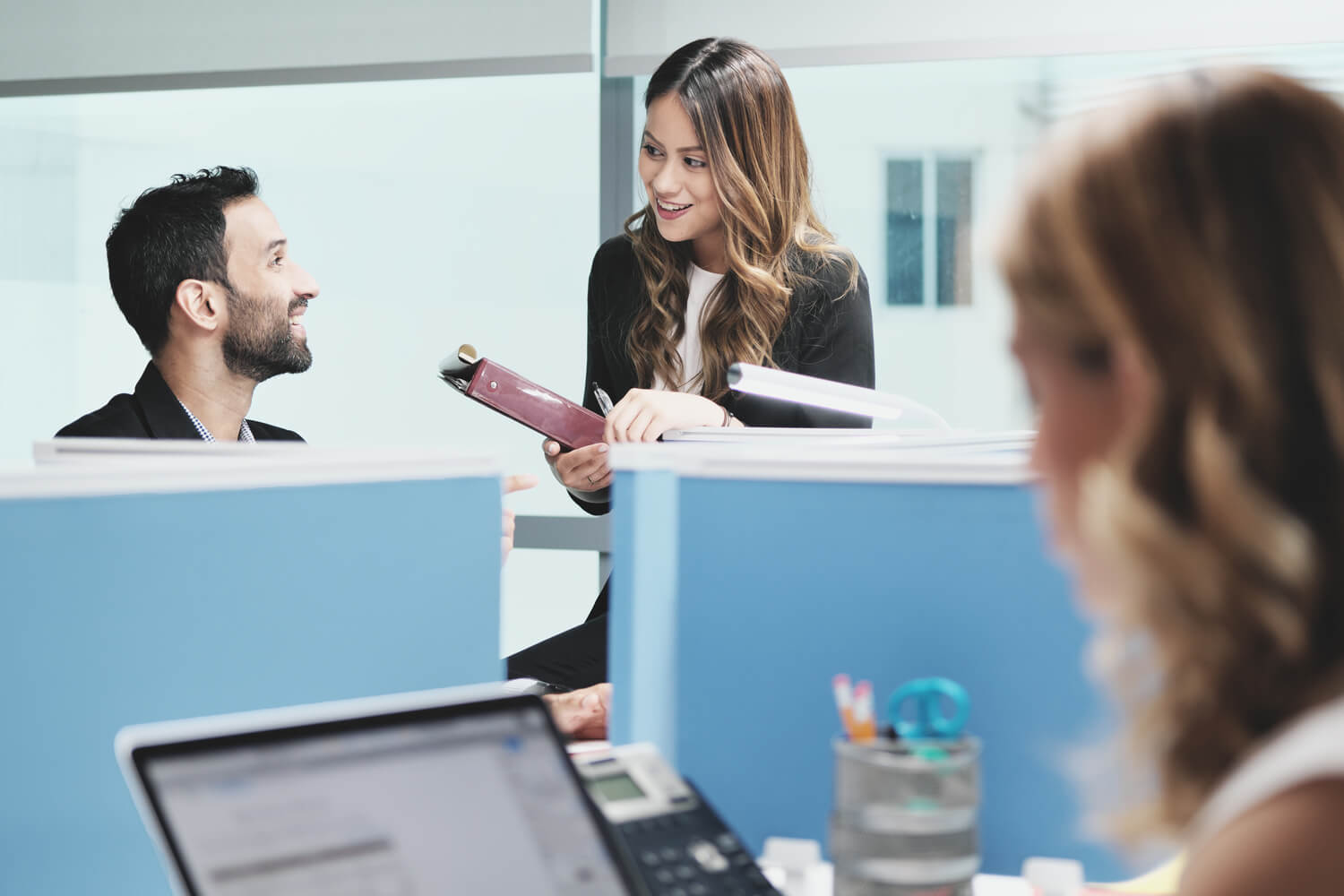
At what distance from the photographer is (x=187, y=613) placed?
828 millimetres

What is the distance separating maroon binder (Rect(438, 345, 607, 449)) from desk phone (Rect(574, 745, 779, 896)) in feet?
2.25

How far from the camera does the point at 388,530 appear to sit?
0.93m

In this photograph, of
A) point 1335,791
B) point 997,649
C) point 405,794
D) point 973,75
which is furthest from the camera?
point 973,75

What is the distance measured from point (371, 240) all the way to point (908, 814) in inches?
112

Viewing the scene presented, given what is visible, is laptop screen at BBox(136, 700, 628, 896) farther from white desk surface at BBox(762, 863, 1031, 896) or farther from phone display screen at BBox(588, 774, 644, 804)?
white desk surface at BBox(762, 863, 1031, 896)

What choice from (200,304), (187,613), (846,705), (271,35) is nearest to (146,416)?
(200,304)

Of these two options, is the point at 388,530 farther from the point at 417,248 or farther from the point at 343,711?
the point at 417,248

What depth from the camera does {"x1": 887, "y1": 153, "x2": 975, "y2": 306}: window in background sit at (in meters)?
3.02

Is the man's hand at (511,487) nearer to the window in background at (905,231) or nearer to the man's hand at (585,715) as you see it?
the man's hand at (585,715)

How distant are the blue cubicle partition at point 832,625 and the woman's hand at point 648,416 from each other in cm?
55

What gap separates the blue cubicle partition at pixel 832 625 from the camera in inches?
34.4

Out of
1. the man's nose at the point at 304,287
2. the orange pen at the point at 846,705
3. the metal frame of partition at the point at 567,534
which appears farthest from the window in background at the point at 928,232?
the orange pen at the point at 846,705

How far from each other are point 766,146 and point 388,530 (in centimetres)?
129

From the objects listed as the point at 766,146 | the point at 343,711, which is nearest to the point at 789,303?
the point at 766,146
